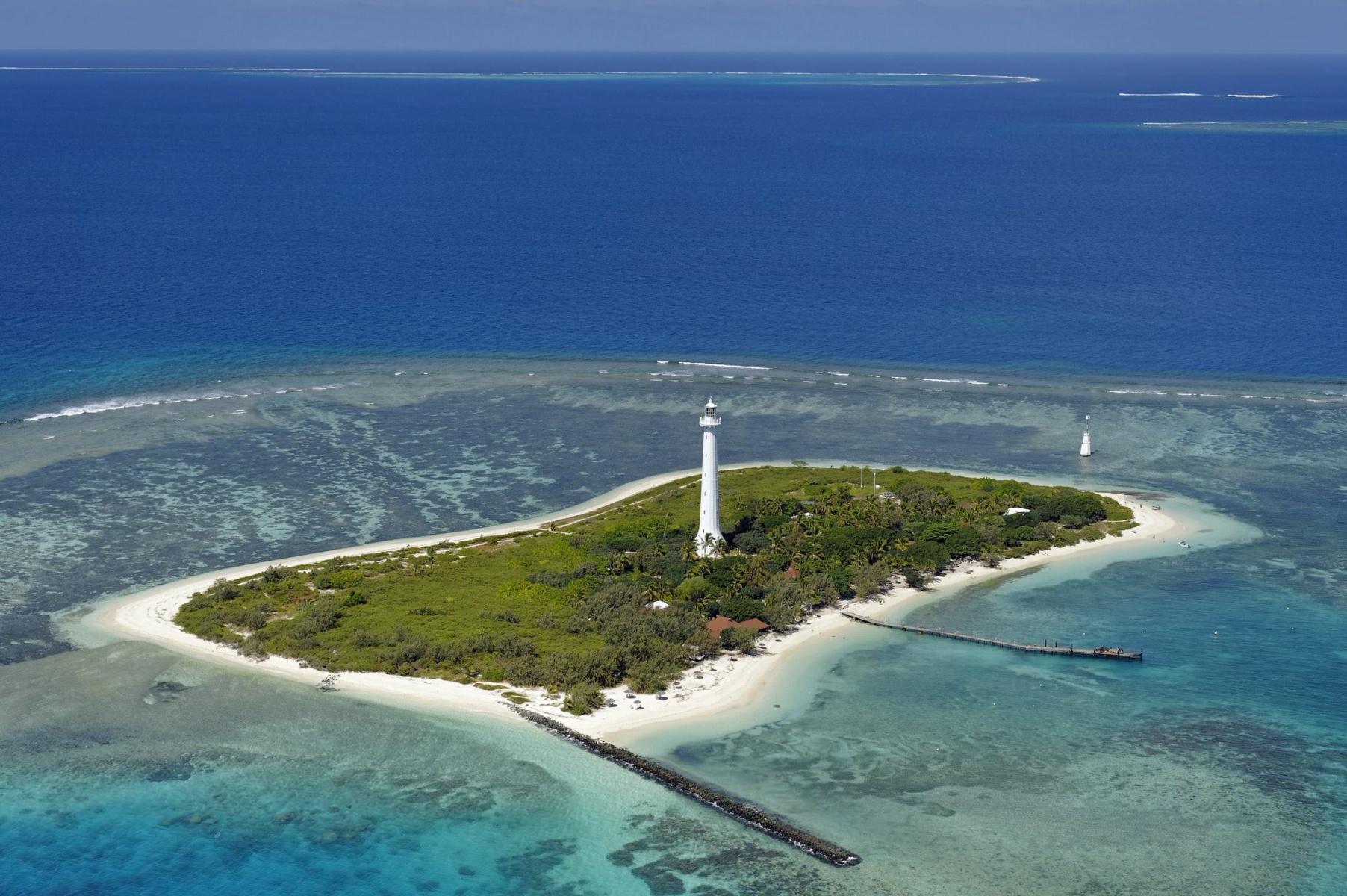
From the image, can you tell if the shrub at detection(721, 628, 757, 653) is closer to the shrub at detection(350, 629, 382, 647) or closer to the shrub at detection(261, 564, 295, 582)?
the shrub at detection(350, 629, 382, 647)

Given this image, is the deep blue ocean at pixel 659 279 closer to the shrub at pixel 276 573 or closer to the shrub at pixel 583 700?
the shrub at pixel 276 573

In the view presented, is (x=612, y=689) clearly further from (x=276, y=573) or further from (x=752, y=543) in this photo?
(x=276, y=573)

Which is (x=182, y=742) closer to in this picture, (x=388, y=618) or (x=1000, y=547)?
(x=388, y=618)

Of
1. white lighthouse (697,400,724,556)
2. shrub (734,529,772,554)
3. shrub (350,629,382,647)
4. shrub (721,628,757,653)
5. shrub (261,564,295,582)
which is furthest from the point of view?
shrub (734,529,772,554)

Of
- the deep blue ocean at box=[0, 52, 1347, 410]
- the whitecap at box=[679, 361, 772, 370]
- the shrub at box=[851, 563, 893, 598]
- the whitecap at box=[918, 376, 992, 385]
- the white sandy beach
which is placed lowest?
the white sandy beach

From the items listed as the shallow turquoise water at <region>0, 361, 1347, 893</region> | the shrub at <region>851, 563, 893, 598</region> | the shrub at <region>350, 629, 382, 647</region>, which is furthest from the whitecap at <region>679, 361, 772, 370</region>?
the shrub at <region>350, 629, 382, 647</region>

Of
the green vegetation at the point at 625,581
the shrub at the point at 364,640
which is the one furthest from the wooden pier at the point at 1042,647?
the shrub at the point at 364,640
